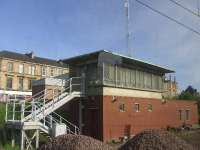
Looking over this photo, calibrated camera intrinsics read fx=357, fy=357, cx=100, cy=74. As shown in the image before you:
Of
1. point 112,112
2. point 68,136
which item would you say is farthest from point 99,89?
point 68,136

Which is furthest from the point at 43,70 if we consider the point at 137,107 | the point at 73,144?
the point at 73,144

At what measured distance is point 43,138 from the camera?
80.8 ft

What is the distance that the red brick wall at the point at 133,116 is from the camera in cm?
2836

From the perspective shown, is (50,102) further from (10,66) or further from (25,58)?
(25,58)

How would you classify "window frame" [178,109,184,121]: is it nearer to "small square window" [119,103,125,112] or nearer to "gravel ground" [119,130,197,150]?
"small square window" [119,103,125,112]

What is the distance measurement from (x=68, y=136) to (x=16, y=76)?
222ft

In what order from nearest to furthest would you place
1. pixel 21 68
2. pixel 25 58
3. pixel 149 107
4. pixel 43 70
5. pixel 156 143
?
pixel 156 143, pixel 149 107, pixel 21 68, pixel 25 58, pixel 43 70

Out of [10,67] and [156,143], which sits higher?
[10,67]

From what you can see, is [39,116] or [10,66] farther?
[10,66]

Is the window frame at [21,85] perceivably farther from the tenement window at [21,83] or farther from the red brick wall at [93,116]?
the red brick wall at [93,116]

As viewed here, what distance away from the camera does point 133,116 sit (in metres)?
31.5

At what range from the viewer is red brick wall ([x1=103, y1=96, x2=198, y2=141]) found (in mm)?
28359

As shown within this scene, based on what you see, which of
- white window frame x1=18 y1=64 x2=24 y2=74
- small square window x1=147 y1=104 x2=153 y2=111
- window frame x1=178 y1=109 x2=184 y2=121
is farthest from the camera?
white window frame x1=18 y1=64 x2=24 y2=74

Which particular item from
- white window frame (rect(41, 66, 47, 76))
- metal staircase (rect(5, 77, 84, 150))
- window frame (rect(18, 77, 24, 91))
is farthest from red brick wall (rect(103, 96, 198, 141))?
white window frame (rect(41, 66, 47, 76))
